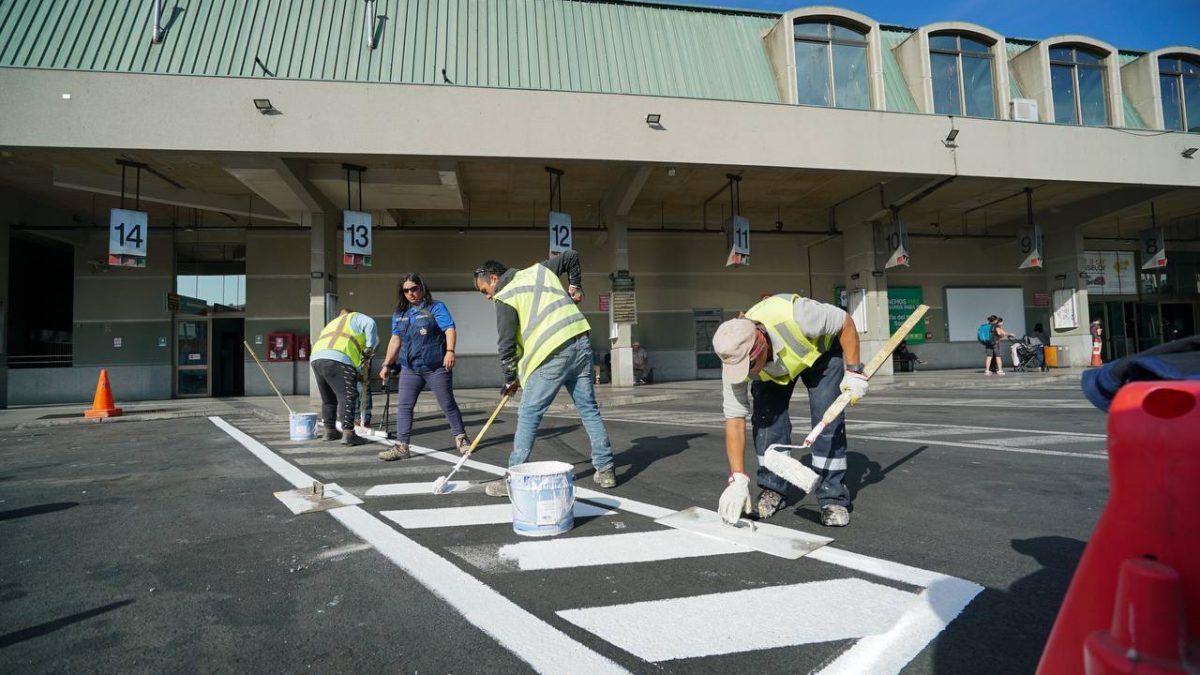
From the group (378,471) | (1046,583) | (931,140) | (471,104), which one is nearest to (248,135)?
(471,104)

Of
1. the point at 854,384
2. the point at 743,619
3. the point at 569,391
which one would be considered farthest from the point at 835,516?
the point at 569,391

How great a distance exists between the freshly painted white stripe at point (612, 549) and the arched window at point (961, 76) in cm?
1804

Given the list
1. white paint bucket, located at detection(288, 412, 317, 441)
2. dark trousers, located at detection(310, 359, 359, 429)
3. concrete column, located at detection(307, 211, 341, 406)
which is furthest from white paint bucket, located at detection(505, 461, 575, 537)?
concrete column, located at detection(307, 211, 341, 406)

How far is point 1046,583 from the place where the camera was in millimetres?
2395

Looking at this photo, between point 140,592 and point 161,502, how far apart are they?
2.07 metres

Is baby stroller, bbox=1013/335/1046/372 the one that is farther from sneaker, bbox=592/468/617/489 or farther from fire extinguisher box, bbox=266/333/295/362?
→ fire extinguisher box, bbox=266/333/295/362

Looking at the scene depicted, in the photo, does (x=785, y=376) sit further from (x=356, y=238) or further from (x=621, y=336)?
(x=621, y=336)

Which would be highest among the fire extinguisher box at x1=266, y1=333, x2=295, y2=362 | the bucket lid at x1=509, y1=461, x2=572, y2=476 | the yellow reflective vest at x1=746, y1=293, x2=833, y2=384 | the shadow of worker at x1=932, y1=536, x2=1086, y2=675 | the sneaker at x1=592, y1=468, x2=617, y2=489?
the fire extinguisher box at x1=266, y1=333, x2=295, y2=362

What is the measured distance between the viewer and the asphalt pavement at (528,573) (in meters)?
1.94

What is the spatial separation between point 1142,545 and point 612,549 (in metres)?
2.36

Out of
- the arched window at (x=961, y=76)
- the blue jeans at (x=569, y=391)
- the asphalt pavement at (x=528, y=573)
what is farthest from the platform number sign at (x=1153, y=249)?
the blue jeans at (x=569, y=391)

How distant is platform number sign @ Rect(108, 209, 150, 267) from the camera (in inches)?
512

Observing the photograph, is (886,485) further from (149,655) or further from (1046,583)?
(149,655)

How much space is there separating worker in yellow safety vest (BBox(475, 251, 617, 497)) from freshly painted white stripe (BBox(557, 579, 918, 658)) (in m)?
2.05
